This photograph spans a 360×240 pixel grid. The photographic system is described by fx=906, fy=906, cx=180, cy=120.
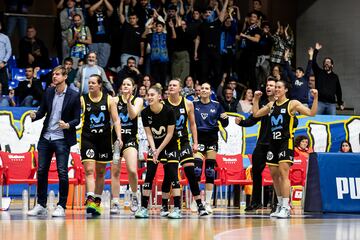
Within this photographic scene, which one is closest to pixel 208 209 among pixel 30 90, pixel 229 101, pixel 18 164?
pixel 18 164

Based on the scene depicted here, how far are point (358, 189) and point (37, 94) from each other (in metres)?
9.78

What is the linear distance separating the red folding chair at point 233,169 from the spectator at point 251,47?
23.0 feet

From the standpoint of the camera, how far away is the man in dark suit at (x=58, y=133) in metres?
15.8

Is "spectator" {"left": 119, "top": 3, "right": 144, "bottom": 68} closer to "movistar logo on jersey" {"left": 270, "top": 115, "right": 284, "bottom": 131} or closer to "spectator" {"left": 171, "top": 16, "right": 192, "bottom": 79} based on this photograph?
"spectator" {"left": 171, "top": 16, "right": 192, "bottom": 79}

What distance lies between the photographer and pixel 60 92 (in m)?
16.0

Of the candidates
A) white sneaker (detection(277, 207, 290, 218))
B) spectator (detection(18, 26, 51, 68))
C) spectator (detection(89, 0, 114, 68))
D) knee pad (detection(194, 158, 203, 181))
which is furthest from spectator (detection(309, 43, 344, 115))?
white sneaker (detection(277, 207, 290, 218))

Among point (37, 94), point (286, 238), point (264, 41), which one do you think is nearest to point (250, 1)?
point (264, 41)

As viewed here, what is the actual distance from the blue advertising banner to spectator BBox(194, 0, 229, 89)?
31.1 feet

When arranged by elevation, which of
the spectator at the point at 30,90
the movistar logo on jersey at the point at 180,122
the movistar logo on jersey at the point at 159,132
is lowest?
the movistar logo on jersey at the point at 159,132

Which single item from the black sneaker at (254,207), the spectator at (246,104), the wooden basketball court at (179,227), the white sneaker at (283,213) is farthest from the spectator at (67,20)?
the white sneaker at (283,213)

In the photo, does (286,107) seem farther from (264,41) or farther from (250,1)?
(250,1)

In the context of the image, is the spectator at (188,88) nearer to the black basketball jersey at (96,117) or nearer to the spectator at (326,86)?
the spectator at (326,86)

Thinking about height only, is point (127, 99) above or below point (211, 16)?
below

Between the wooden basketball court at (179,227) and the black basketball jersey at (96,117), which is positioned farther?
the black basketball jersey at (96,117)
